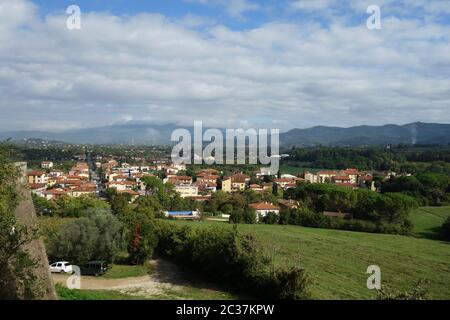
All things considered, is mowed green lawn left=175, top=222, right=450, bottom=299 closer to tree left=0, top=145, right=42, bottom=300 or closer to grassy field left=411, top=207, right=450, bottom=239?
grassy field left=411, top=207, right=450, bottom=239

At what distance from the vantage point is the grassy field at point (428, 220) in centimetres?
3681

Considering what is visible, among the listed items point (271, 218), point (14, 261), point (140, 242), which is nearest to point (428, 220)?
point (271, 218)

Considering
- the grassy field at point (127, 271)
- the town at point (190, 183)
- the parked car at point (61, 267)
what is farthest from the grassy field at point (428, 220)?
the parked car at point (61, 267)

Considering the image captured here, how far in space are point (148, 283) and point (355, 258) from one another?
1365cm

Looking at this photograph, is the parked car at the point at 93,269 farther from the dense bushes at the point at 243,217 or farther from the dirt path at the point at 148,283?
the dense bushes at the point at 243,217

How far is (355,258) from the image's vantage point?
25.9 metres

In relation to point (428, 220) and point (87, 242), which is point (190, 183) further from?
point (87, 242)

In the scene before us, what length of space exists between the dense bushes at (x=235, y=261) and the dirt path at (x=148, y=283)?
2.99 ft

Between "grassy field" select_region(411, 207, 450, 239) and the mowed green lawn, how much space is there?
8.76 feet

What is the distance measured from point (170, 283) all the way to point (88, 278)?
349 centimetres

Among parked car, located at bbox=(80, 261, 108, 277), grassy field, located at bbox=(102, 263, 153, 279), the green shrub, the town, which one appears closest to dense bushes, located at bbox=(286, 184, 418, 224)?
the town

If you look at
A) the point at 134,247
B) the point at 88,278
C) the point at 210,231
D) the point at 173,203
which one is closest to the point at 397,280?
the point at 210,231

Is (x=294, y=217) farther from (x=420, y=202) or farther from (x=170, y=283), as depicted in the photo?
(x=170, y=283)

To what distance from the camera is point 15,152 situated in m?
8.65
